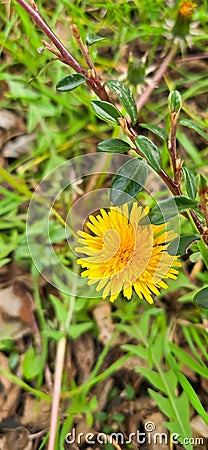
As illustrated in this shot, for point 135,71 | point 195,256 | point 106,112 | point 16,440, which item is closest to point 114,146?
point 106,112

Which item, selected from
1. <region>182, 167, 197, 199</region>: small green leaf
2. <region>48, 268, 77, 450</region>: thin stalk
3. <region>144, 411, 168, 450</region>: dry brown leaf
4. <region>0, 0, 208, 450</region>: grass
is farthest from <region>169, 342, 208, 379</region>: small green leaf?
<region>182, 167, 197, 199</region>: small green leaf

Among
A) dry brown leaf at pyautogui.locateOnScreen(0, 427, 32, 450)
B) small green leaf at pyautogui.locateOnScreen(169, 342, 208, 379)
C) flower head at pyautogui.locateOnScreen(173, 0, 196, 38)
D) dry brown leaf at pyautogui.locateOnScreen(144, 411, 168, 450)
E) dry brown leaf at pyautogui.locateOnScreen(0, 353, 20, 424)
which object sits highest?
flower head at pyautogui.locateOnScreen(173, 0, 196, 38)

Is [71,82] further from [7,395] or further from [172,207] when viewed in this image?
[7,395]

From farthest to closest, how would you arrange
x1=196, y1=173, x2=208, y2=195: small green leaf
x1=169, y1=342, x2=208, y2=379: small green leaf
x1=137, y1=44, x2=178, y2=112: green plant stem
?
x1=137, y1=44, x2=178, y2=112: green plant stem < x1=169, y1=342, x2=208, y2=379: small green leaf < x1=196, y1=173, x2=208, y2=195: small green leaf

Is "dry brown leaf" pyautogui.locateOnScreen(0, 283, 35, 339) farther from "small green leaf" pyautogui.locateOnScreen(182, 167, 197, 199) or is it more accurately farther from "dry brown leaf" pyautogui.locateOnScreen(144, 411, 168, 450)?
"small green leaf" pyautogui.locateOnScreen(182, 167, 197, 199)

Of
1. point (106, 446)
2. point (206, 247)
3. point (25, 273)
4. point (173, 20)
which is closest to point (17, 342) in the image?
point (25, 273)

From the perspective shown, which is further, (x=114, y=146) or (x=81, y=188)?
(x=81, y=188)

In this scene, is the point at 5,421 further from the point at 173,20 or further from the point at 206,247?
the point at 173,20
